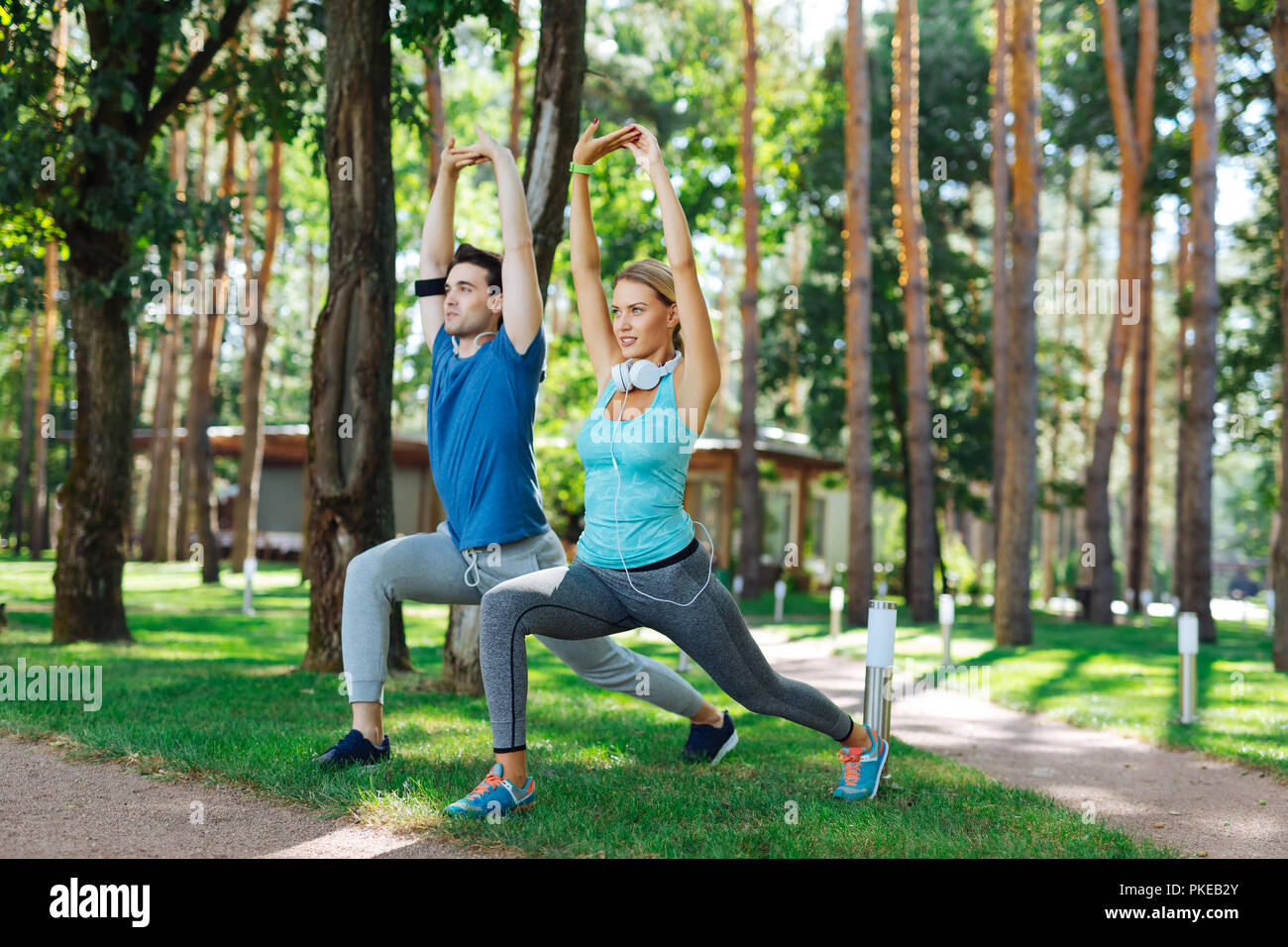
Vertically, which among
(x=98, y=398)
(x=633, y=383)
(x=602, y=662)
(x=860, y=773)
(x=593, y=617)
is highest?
(x=98, y=398)

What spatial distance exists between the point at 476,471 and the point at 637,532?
80cm

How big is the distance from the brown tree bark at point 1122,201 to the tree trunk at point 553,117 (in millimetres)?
14309

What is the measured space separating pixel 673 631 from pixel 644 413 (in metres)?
0.80

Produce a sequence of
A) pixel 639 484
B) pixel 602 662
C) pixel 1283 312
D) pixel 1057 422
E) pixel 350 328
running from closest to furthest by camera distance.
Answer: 1. pixel 639 484
2. pixel 602 662
3. pixel 350 328
4. pixel 1283 312
5. pixel 1057 422

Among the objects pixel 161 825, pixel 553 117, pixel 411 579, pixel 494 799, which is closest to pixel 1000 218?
pixel 553 117

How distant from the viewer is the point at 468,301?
4.69 m

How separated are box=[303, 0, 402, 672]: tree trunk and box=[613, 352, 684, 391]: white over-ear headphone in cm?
458

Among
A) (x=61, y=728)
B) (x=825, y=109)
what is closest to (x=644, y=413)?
(x=61, y=728)

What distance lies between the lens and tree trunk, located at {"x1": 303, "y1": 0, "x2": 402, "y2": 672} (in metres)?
8.23

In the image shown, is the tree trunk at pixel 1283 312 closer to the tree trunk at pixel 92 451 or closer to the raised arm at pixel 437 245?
the raised arm at pixel 437 245

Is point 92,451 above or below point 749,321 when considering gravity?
below

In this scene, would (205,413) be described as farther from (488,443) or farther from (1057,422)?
(488,443)

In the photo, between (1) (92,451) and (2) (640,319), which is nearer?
(2) (640,319)

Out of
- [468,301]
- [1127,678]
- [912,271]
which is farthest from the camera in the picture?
[912,271]
